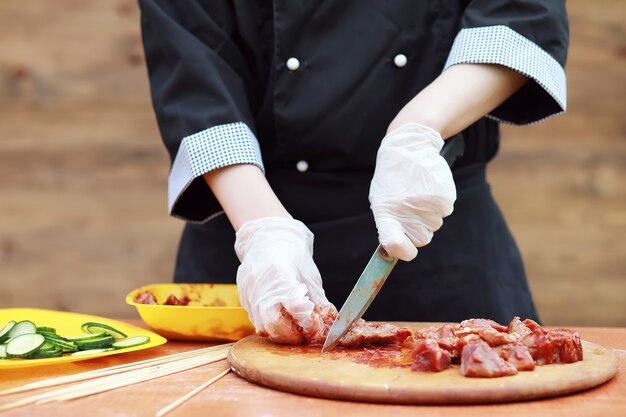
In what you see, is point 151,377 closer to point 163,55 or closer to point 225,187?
point 225,187

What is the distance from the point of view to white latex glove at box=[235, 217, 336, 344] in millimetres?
1753

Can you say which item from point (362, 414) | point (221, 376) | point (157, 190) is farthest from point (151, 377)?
point (157, 190)

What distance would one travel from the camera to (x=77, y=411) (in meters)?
1.38

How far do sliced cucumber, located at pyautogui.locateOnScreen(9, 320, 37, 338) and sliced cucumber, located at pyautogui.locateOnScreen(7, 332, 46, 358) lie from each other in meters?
0.07

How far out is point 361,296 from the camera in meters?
1.78

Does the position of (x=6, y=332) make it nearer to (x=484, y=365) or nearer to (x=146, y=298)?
(x=146, y=298)

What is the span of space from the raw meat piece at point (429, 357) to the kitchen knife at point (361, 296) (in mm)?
243

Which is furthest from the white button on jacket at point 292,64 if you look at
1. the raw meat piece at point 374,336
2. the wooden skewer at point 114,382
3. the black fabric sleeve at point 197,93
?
the wooden skewer at point 114,382

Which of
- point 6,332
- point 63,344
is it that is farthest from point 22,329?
point 63,344

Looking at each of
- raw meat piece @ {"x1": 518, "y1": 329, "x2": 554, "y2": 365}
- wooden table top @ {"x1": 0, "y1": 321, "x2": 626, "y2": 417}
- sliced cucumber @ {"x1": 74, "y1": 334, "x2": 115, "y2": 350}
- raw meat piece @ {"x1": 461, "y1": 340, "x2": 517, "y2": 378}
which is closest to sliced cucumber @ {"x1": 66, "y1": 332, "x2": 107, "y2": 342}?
sliced cucumber @ {"x1": 74, "y1": 334, "x2": 115, "y2": 350}

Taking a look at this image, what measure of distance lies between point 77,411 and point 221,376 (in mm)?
309

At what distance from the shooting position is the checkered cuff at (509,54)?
1996 mm

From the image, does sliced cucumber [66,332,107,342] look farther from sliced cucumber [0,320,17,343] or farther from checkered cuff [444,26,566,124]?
checkered cuff [444,26,566,124]

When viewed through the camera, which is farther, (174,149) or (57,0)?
(57,0)
